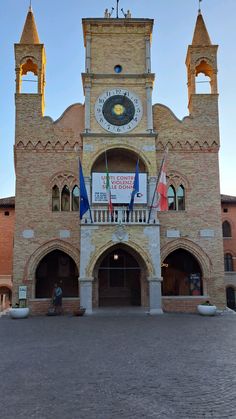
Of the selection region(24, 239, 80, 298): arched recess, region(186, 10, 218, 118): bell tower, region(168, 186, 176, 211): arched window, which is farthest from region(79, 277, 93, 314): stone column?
region(186, 10, 218, 118): bell tower

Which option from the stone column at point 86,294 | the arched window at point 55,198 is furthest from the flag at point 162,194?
the arched window at point 55,198

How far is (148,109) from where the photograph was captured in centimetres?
2266

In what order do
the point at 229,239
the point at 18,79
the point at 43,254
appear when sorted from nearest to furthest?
the point at 43,254
the point at 18,79
the point at 229,239

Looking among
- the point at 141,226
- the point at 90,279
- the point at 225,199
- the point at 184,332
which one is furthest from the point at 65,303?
the point at 225,199

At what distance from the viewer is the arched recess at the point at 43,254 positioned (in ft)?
71.1

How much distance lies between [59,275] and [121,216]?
6415mm

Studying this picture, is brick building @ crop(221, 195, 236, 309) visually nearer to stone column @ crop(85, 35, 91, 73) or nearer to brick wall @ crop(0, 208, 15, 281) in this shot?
stone column @ crop(85, 35, 91, 73)

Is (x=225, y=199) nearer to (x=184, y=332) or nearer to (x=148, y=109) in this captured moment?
(x=148, y=109)

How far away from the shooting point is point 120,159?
23703 millimetres

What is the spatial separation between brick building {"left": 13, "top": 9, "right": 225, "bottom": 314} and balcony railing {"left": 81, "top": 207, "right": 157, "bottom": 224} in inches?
2.6

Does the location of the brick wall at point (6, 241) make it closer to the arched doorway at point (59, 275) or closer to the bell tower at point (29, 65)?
the arched doorway at point (59, 275)

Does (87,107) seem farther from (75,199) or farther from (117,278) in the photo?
(117,278)

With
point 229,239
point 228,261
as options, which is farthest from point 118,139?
point 228,261

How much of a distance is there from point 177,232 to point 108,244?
4.04 m
